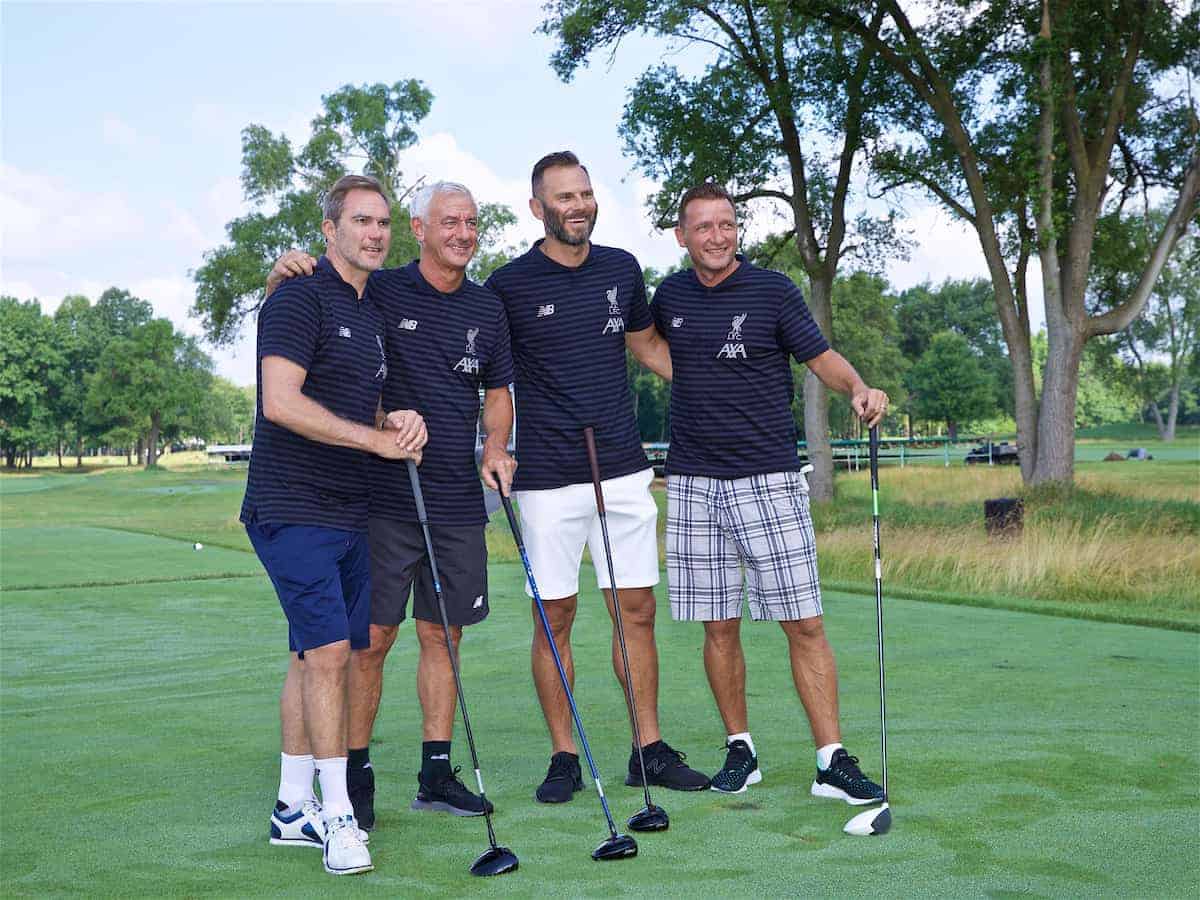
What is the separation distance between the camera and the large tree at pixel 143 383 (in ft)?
243

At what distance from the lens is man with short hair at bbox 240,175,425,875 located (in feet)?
11.6

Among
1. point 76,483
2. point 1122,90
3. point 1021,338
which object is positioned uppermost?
point 1122,90

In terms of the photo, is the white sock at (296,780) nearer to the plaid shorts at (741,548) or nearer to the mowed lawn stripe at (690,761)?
the mowed lawn stripe at (690,761)

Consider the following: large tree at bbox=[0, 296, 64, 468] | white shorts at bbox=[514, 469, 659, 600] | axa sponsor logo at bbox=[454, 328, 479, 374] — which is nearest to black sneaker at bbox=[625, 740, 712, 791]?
white shorts at bbox=[514, 469, 659, 600]

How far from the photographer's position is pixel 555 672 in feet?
14.5

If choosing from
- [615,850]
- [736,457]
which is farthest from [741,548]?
[615,850]

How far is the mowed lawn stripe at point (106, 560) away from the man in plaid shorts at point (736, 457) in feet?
27.8

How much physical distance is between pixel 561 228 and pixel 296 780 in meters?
1.92

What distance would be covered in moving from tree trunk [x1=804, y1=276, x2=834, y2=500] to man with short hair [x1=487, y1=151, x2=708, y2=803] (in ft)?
55.2

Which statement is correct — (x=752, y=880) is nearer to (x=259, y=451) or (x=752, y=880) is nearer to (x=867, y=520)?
(x=259, y=451)

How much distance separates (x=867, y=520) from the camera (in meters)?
16.7

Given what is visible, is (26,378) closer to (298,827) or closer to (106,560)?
(106,560)

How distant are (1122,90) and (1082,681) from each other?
14.2 meters

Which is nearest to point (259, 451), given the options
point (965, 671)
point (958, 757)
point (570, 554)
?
point (570, 554)
